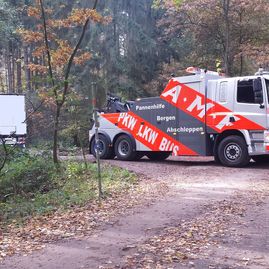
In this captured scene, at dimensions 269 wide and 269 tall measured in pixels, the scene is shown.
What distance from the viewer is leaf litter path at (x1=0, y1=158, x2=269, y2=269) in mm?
5836

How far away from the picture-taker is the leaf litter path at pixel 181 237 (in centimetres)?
584

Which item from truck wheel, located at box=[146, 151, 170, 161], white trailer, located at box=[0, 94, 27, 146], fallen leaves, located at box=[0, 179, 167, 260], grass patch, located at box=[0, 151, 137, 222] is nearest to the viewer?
fallen leaves, located at box=[0, 179, 167, 260]

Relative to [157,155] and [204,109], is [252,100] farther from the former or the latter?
[157,155]

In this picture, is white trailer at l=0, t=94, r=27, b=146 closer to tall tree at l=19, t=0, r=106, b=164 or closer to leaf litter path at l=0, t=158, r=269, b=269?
tall tree at l=19, t=0, r=106, b=164

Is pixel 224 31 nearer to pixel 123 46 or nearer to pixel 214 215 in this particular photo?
pixel 123 46

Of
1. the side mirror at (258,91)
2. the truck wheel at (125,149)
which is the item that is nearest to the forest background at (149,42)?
the truck wheel at (125,149)

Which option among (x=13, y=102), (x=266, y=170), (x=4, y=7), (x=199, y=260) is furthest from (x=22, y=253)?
(x=4, y=7)

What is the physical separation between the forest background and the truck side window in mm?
8594

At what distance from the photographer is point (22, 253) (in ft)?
21.2

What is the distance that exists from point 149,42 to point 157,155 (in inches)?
515

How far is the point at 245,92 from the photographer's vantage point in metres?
14.9

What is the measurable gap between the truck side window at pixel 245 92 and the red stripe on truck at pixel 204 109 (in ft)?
1.74

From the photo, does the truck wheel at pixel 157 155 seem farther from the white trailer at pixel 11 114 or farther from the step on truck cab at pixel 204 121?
the white trailer at pixel 11 114

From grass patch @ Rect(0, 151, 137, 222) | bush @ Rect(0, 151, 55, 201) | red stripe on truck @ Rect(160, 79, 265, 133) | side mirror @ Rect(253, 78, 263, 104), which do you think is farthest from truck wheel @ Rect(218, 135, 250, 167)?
bush @ Rect(0, 151, 55, 201)
